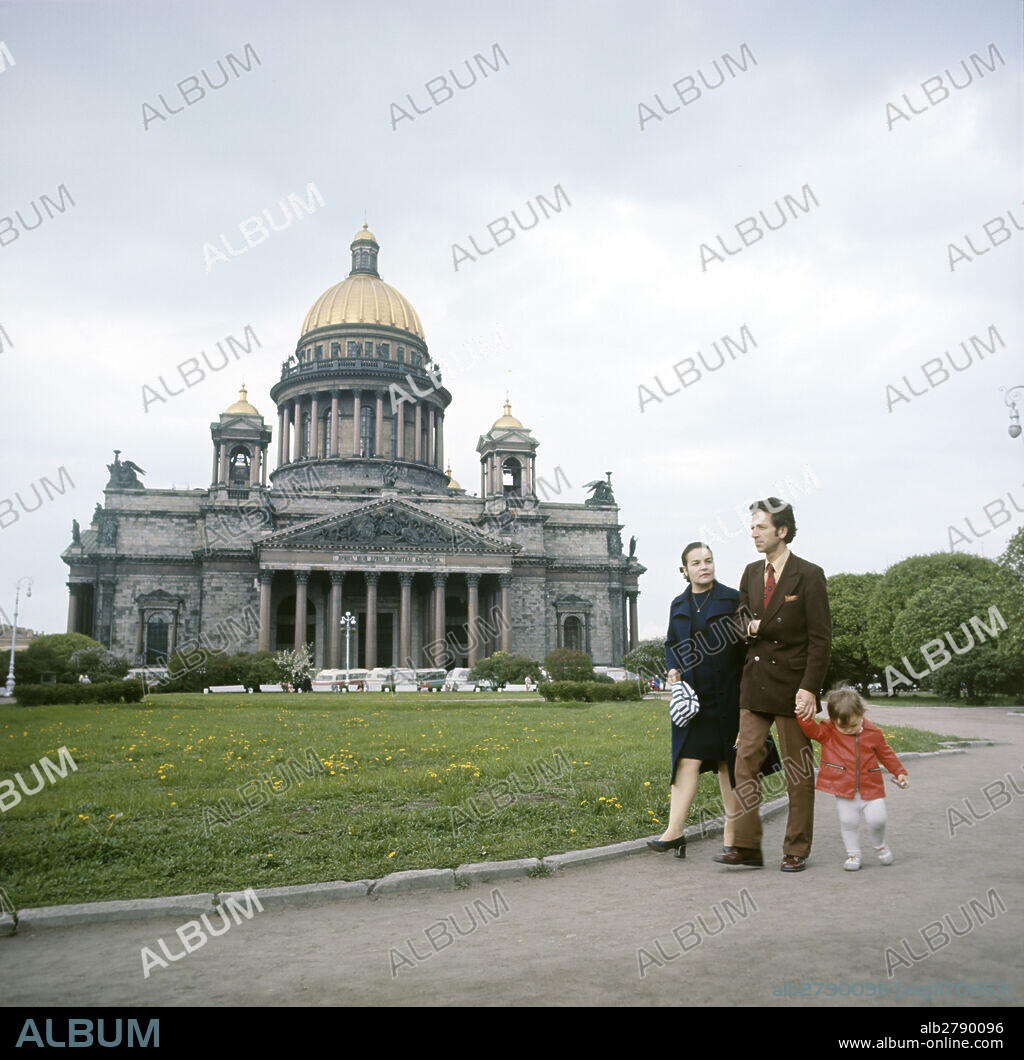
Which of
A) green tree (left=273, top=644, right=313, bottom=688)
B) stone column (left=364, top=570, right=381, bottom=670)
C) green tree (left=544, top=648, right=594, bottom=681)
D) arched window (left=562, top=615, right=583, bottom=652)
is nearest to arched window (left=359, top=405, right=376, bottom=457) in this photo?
stone column (left=364, top=570, right=381, bottom=670)

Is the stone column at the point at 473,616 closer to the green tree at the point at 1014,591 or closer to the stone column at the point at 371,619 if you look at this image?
the stone column at the point at 371,619

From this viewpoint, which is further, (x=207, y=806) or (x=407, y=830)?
(x=207, y=806)

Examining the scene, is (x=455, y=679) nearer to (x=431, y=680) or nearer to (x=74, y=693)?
(x=431, y=680)

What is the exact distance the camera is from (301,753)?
42.0 ft

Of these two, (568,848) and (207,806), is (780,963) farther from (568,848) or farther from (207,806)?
(207,806)

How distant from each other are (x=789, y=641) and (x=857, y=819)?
144cm

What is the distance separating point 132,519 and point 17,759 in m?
55.1

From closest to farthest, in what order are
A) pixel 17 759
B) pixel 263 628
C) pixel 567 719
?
pixel 17 759, pixel 567 719, pixel 263 628

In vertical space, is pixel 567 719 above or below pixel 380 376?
below

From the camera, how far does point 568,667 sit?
138 ft

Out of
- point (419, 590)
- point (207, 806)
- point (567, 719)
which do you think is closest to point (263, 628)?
point (419, 590)

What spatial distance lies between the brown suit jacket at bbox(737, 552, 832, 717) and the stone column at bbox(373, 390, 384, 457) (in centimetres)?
6728

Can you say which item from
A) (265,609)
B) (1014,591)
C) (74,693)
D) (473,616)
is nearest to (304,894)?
(74,693)
